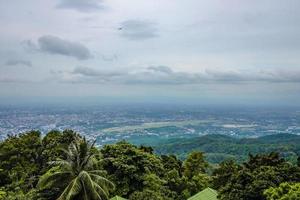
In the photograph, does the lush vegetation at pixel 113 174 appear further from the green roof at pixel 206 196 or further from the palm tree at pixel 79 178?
the green roof at pixel 206 196

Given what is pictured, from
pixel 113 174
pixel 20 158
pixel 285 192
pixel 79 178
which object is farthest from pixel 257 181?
pixel 20 158

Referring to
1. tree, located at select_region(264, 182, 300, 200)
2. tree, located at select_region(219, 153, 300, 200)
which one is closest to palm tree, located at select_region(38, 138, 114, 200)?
tree, located at select_region(219, 153, 300, 200)

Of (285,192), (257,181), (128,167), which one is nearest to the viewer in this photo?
(285,192)

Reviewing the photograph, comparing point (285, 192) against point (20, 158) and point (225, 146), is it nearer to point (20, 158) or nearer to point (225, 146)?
point (20, 158)

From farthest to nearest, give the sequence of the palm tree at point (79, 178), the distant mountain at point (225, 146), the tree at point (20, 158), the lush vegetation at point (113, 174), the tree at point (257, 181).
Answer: the distant mountain at point (225, 146), the tree at point (20, 158), the tree at point (257, 181), the lush vegetation at point (113, 174), the palm tree at point (79, 178)

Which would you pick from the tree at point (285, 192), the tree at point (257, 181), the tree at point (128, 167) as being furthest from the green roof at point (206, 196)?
the tree at point (285, 192)

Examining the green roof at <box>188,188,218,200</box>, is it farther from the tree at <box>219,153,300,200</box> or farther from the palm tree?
the palm tree

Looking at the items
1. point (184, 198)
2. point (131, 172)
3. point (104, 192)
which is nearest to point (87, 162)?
point (104, 192)

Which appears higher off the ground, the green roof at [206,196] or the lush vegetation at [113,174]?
the lush vegetation at [113,174]
